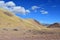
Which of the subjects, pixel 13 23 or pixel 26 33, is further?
pixel 13 23

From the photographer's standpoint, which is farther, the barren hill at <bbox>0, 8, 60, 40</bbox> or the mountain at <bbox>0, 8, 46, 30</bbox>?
the mountain at <bbox>0, 8, 46, 30</bbox>

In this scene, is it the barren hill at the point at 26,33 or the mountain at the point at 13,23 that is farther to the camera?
the mountain at the point at 13,23

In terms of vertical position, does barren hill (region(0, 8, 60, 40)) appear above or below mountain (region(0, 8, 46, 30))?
below

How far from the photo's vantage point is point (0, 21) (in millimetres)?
77438

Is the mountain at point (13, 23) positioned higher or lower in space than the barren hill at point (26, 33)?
higher

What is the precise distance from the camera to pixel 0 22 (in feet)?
250

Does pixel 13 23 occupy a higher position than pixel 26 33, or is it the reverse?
pixel 13 23

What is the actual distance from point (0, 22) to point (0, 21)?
139cm
